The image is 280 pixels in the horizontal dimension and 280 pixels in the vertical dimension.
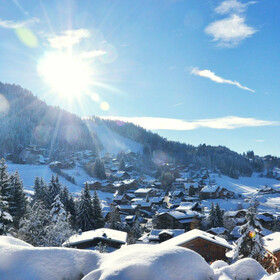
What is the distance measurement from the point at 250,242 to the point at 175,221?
3794 cm

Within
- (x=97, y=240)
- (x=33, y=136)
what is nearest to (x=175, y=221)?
(x=97, y=240)

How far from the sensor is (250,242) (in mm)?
19469

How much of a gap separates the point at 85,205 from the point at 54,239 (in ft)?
60.2

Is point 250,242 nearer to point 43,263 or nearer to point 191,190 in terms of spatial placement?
point 43,263

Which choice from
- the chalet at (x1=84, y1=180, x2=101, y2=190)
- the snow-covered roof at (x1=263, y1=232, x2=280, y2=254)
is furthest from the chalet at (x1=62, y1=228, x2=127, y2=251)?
the chalet at (x1=84, y1=180, x2=101, y2=190)

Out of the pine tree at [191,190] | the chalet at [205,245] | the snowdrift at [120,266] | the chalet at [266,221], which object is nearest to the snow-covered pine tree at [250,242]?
the chalet at [205,245]

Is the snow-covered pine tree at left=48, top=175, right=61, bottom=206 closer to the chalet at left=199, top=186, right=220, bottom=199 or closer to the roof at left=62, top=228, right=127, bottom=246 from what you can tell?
the roof at left=62, top=228, right=127, bottom=246

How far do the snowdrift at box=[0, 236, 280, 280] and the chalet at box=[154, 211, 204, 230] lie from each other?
167 ft

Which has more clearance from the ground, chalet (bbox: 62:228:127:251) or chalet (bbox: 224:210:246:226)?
chalet (bbox: 62:228:127:251)

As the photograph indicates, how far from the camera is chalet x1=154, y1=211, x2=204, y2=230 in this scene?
183 ft

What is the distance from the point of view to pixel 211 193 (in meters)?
100

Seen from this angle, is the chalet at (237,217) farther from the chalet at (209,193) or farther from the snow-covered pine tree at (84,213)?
the snow-covered pine tree at (84,213)

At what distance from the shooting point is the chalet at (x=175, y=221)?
55684mm

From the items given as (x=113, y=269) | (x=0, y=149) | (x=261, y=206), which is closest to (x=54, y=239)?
(x=113, y=269)
